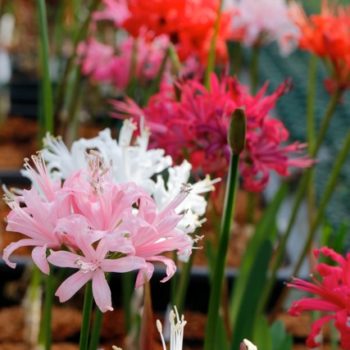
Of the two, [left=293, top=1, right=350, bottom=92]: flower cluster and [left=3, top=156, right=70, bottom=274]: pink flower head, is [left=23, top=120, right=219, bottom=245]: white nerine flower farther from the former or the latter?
[left=293, top=1, right=350, bottom=92]: flower cluster

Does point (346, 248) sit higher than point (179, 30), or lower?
lower

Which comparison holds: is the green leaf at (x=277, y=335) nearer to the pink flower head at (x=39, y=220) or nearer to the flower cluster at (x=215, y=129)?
the flower cluster at (x=215, y=129)

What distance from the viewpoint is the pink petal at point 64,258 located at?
0.59 metres

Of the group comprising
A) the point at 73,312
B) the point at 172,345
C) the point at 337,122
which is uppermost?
the point at 172,345

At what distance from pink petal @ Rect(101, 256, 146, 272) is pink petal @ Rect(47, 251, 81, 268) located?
0.06ft

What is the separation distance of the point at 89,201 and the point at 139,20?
0.59m

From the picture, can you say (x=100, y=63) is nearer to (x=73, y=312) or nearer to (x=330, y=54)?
(x=73, y=312)

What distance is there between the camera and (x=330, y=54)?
1164 mm

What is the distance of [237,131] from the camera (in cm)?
71

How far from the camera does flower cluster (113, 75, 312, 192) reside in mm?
886

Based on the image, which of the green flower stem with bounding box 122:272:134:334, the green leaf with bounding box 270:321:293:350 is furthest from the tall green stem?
the green flower stem with bounding box 122:272:134:334

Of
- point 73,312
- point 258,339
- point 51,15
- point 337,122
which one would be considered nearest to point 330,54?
point 258,339

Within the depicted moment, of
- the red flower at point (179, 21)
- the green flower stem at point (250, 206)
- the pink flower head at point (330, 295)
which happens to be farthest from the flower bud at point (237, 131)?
the green flower stem at point (250, 206)

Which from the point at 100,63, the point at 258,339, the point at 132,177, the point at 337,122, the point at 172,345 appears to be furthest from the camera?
the point at 337,122
